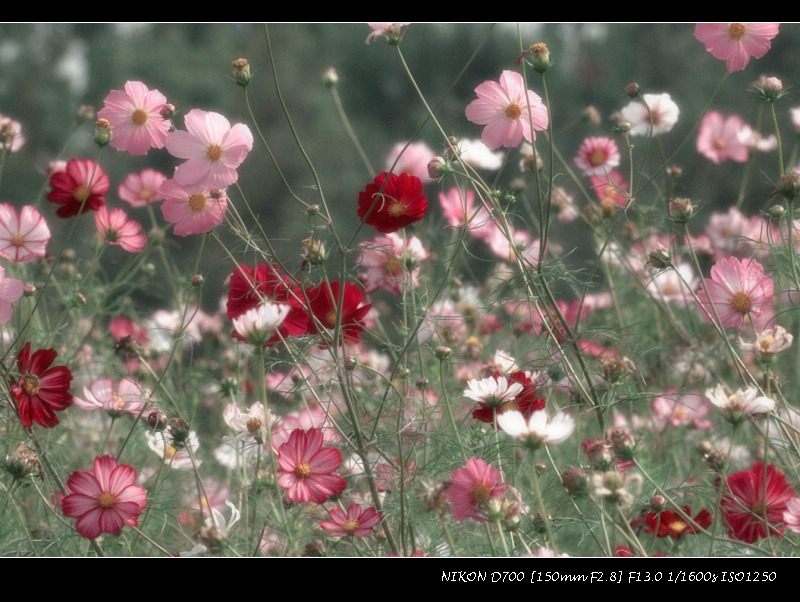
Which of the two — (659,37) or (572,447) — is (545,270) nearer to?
(572,447)

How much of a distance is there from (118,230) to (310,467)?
42cm

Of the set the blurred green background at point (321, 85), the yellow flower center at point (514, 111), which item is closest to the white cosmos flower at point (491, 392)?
the yellow flower center at point (514, 111)

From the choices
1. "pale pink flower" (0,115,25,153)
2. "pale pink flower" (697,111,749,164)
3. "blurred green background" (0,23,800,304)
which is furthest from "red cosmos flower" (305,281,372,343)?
"blurred green background" (0,23,800,304)

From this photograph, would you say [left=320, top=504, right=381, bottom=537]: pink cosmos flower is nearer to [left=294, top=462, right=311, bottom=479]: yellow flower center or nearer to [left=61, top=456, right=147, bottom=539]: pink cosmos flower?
[left=294, top=462, right=311, bottom=479]: yellow flower center

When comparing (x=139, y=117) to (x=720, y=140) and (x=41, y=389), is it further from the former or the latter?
(x=720, y=140)

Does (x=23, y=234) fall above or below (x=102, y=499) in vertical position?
above

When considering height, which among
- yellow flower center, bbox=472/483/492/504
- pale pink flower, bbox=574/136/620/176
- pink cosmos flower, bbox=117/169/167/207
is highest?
pale pink flower, bbox=574/136/620/176

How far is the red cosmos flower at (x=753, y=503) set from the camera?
681mm

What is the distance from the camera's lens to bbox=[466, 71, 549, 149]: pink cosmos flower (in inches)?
27.9

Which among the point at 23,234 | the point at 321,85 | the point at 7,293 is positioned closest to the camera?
the point at 7,293

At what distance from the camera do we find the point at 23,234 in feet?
2.52

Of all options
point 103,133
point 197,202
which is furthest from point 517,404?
point 103,133

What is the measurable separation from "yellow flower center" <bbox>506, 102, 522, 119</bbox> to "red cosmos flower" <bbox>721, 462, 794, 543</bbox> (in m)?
0.34
